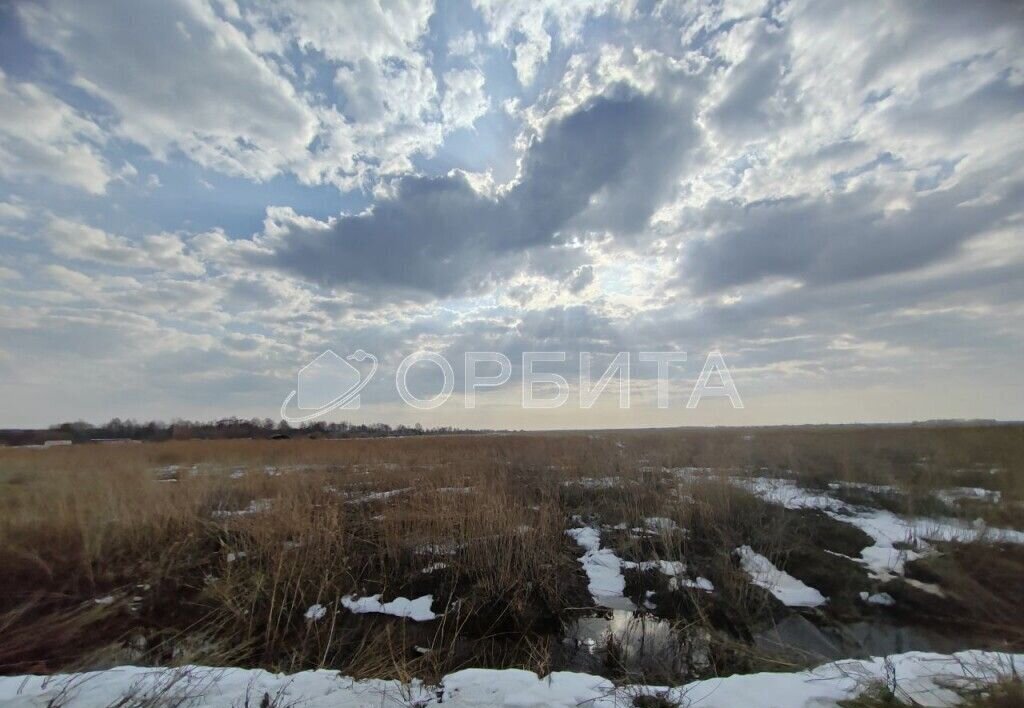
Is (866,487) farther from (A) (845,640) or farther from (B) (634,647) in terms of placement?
(B) (634,647)

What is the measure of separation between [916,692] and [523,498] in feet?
23.1

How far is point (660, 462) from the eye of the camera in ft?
49.8

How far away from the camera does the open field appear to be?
4.46 m

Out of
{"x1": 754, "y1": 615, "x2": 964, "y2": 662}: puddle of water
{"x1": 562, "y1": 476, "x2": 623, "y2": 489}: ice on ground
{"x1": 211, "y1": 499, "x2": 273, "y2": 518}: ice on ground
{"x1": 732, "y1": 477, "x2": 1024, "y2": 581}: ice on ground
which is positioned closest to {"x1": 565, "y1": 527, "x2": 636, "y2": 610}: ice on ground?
{"x1": 754, "y1": 615, "x2": 964, "y2": 662}: puddle of water

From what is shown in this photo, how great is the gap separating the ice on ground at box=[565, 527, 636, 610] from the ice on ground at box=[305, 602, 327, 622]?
129 inches

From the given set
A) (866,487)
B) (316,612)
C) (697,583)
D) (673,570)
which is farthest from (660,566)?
(866,487)

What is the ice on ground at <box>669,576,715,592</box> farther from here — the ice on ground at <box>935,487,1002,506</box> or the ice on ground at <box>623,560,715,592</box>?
the ice on ground at <box>935,487,1002,506</box>

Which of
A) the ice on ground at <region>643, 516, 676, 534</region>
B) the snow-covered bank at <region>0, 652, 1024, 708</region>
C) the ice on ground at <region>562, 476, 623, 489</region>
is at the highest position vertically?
the ice on ground at <region>562, 476, 623, 489</region>

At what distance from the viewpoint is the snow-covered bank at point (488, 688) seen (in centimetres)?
314

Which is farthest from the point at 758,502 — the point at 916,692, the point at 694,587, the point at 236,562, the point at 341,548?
the point at 236,562

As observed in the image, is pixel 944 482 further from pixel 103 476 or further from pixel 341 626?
pixel 103 476

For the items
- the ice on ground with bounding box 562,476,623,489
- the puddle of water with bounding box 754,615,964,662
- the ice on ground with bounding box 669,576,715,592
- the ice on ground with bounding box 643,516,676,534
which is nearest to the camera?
the puddle of water with bounding box 754,615,964,662

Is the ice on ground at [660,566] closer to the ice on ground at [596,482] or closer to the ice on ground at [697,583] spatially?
the ice on ground at [697,583]

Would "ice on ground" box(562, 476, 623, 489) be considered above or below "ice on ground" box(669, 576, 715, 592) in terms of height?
above
